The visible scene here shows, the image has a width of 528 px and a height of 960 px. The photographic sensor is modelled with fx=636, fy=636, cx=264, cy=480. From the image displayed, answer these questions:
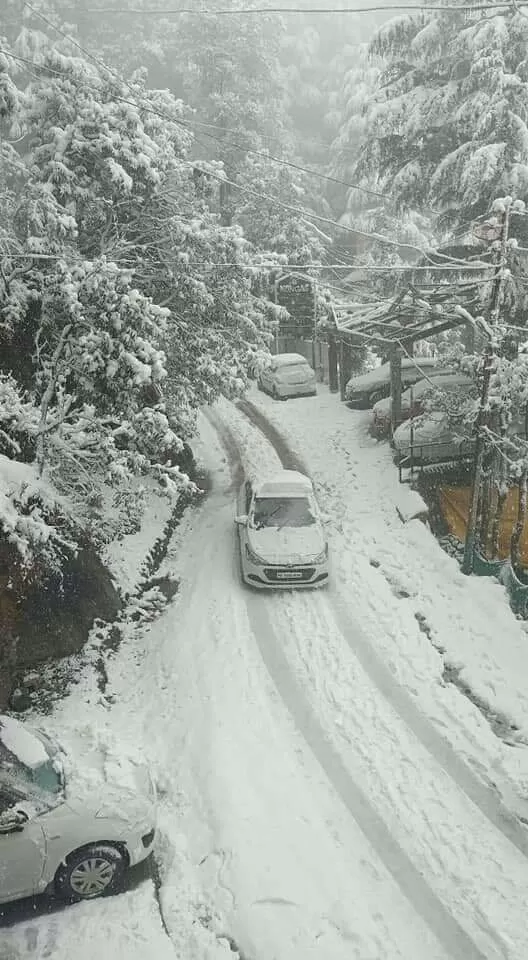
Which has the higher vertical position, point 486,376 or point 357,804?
point 486,376

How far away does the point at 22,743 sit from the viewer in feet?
22.8

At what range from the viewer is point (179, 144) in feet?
50.4

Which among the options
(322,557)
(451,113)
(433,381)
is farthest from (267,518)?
(451,113)

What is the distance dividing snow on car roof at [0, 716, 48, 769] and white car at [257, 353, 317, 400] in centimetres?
1900

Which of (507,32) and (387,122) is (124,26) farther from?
(507,32)

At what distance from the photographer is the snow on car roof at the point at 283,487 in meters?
13.5

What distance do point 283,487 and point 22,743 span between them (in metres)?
7.99

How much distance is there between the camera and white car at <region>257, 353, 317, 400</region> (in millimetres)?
24969

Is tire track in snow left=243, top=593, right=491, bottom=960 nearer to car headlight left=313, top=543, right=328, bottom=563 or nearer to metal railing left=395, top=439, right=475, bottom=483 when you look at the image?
car headlight left=313, top=543, right=328, bottom=563

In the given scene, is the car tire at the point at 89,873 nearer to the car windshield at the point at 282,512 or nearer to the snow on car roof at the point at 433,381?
the car windshield at the point at 282,512

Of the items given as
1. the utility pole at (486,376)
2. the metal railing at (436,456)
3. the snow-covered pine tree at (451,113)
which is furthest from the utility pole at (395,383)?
the utility pole at (486,376)

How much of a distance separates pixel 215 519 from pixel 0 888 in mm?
9953

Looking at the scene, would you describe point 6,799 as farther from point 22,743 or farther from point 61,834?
point 22,743

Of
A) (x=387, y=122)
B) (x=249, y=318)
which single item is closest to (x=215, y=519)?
(x=249, y=318)
